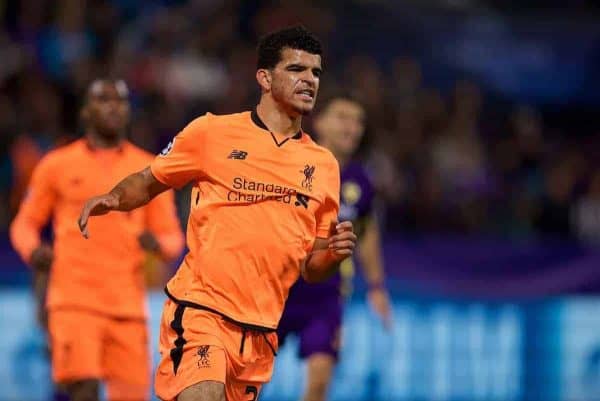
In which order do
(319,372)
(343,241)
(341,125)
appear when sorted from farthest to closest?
(341,125), (319,372), (343,241)

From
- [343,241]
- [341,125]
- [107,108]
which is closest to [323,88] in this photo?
[341,125]

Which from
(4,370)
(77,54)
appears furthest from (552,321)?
(77,54)

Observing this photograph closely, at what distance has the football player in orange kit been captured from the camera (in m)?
6.84

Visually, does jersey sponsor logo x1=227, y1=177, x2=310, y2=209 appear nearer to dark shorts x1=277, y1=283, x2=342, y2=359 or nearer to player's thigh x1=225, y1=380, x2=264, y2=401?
player's thigh x1=225, y1=380, x2=264, y2=401

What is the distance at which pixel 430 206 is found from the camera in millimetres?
15508

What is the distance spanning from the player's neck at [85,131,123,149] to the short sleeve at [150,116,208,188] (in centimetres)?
262

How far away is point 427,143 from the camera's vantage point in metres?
16.5

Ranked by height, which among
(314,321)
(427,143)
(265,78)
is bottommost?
(314,321)

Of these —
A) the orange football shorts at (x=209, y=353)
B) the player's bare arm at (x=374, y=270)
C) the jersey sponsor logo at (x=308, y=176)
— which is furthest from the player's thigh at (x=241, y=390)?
the player's bare arm at (x=374, y=270)

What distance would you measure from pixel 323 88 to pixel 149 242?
6.22 meters

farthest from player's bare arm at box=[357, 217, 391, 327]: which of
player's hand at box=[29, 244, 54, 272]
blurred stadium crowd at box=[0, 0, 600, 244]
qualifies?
blurred stadium crowd at box=[0, 0, 600, 244]

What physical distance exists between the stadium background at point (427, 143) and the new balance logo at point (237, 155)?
6.64 metres

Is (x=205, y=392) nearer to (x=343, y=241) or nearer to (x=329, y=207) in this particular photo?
(x=343, y=241)

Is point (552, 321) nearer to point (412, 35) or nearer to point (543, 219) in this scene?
point (543, 219)
